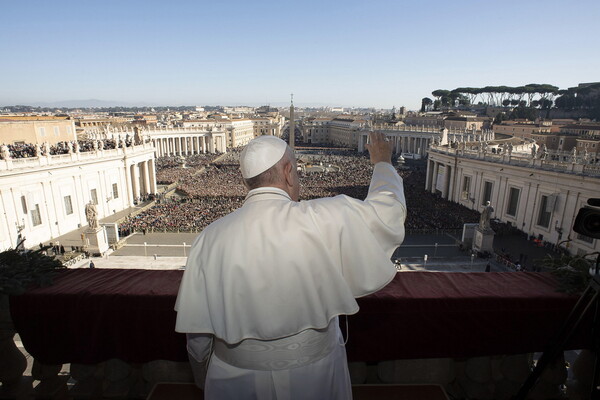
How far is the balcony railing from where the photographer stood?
2.85m

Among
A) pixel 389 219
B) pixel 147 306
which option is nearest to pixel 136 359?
pixel 147 306

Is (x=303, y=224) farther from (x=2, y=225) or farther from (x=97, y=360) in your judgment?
(x=2, y=225)

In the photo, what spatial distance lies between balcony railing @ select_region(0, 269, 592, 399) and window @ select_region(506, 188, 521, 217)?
29.5m

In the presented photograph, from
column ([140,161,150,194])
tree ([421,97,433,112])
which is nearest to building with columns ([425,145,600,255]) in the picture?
column ([140,161,150,194])

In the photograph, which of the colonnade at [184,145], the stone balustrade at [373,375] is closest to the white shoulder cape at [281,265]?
the stone balustrade at [373,375]

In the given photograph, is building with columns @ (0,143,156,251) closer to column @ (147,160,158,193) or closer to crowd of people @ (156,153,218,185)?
column @ (147,160,158,193)

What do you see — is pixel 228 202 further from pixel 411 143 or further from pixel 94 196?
pixel 411 143

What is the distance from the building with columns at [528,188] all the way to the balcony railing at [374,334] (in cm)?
1779

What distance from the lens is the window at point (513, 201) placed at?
28.6m

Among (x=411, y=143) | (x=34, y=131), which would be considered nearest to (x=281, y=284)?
(x=34, y=131)

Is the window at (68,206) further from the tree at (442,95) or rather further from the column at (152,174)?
the tree at (442,95)

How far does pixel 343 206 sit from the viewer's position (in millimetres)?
1752

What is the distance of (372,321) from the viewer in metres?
2.86

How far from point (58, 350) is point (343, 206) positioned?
9.47 ft
